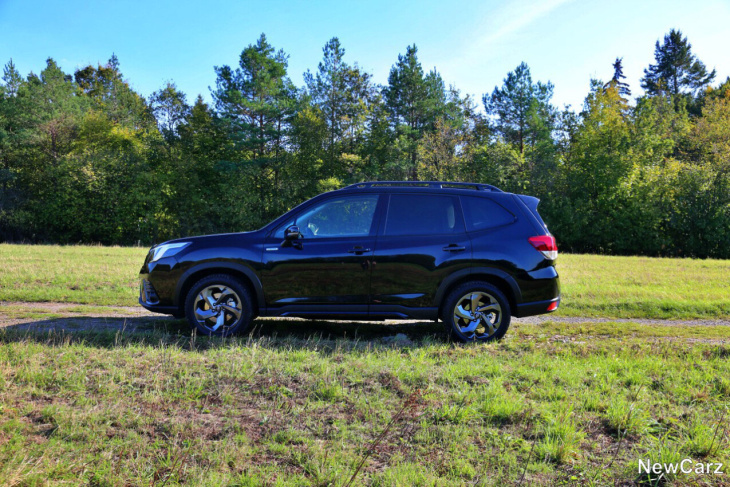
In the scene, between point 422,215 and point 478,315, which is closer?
point 478,315

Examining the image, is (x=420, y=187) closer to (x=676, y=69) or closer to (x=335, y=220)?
(x=335, y=220)

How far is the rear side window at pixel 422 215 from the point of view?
6371mm

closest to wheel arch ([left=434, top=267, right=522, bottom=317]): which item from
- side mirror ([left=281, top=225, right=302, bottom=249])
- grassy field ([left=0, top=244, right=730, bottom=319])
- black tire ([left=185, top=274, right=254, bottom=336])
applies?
side mirror ([left=281, top=225, right=302, bottom=249])

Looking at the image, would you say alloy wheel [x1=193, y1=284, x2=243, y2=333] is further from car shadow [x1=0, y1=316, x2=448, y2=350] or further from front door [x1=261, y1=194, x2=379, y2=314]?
front door [x1=261, y1=194, x2=379, y2=314]

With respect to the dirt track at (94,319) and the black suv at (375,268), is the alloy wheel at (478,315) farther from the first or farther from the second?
the dirt track at (94,319)

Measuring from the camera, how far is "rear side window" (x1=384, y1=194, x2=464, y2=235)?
6371 mm

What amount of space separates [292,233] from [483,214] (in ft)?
8.28

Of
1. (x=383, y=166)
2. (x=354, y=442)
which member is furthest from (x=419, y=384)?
(x=383, y=166)

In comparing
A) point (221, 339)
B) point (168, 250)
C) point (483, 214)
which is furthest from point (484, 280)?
point (168, 250)

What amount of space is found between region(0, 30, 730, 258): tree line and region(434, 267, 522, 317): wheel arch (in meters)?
34.2

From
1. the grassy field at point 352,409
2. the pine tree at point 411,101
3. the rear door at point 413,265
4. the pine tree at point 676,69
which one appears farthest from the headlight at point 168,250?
the pine tree at point 676,69

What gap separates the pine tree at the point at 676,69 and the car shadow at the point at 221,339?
68.4m

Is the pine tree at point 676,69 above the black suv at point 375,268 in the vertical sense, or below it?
above

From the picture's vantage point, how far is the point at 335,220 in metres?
6.41
